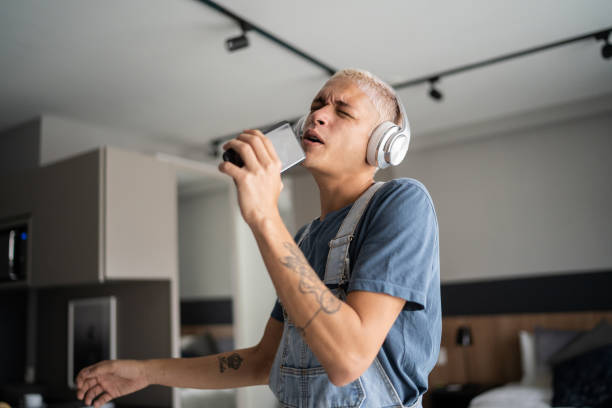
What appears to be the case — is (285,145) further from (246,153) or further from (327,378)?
(327,378)

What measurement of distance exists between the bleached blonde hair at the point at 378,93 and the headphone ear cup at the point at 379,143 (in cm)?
5

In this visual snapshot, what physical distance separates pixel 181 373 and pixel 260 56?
2568mm

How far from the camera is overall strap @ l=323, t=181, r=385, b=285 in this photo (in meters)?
0.93

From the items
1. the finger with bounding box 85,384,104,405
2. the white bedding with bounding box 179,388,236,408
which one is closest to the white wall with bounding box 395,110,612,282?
the white bedding with bounding box 179,388,236,408

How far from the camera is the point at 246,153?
804mm

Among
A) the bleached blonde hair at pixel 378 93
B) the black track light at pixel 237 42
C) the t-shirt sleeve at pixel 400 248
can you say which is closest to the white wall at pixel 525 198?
the black track light at pixel 237 42

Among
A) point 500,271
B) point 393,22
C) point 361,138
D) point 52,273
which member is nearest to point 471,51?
point 393,22

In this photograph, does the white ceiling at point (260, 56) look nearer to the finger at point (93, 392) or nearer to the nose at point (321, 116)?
the nose at point (321, 116)

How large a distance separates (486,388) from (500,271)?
1058mm

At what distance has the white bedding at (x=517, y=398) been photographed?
3.68 metres

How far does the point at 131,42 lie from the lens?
3.07 meters

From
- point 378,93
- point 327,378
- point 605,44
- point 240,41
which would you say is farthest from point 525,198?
point 327,378

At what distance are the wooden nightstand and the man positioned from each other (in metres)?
3.78

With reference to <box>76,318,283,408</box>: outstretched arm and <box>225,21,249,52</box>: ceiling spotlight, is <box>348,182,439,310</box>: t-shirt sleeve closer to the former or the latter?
<box>76,318,283,408</box>: outstretched arm
